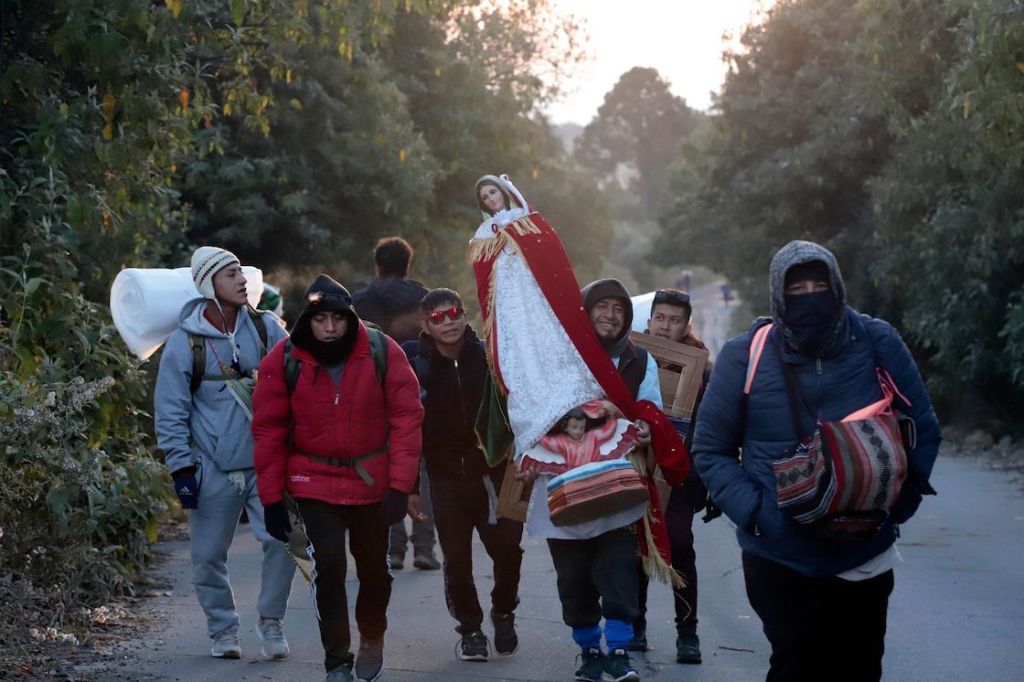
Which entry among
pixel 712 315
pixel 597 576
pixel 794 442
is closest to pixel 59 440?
pixel 597 576

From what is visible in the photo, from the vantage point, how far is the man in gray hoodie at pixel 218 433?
761cm

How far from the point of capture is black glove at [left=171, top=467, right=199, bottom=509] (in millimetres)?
7492

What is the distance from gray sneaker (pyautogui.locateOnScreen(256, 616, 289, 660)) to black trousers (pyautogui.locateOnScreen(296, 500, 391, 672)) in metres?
0.79

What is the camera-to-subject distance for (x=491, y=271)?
7.17 meters

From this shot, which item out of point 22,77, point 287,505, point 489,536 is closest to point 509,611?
point 489,536

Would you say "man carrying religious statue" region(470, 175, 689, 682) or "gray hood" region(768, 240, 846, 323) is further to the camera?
"man carrying religious statue" region(470, 175, 689, 682)

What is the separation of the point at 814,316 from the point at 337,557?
285 cm

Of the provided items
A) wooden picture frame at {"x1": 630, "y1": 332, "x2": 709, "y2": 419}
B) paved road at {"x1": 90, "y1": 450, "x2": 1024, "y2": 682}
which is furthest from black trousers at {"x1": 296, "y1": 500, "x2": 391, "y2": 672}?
wooden picture frame at {"x1": 630, "y1": 332, "x2": 709, "y2": 419}

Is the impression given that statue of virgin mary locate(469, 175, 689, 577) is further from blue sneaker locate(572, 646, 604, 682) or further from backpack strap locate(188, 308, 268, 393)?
backpack strap locate(188, 308, 268, 393)

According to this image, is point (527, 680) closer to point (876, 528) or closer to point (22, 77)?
point (876, 528)

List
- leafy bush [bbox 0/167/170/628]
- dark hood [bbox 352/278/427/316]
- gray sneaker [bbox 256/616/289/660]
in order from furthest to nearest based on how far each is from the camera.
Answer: dark hood [bbox 352/278/427/316], gray sneaker [bbox 256/616/289/660], leafy bush [bbox 0/167/170/628]

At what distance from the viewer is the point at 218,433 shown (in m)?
7.63

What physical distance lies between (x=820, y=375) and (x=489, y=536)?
316 cm

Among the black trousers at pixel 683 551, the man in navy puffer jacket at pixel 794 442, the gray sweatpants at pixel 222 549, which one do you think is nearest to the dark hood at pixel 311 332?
the gray sweatpants at pixel 222 549
